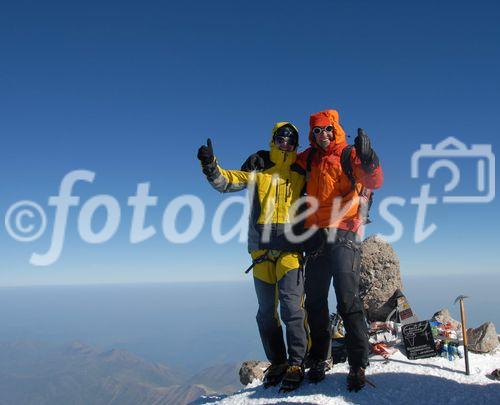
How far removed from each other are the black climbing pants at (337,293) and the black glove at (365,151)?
4.31ft

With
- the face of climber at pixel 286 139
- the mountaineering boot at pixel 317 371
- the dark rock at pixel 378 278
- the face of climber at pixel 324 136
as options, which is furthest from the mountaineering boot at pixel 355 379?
the dark rock at pixel 378 278

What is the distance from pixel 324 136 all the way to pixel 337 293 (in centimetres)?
301

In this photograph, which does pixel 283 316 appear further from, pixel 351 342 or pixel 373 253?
pixel 373 253

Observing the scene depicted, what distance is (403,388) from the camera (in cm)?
680

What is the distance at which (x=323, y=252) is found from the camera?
6.74 m

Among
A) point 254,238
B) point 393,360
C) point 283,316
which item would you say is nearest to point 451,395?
point 393,360

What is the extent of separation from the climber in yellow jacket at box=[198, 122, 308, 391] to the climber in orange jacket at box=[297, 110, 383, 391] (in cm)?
33

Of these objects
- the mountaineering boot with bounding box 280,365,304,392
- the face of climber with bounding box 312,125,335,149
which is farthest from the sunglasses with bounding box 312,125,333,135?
the mountaineering boot with bounding box 280,365,304,392

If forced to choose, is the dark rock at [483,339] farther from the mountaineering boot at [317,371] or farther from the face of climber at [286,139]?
the face of climber at [286,139]

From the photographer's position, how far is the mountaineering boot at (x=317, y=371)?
689 cm

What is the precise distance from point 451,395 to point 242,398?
390 cm

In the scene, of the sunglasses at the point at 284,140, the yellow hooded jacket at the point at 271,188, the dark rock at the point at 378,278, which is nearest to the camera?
the yellow hooded jacket at the point at 271,188

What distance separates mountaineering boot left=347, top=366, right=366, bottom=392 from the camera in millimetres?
6445

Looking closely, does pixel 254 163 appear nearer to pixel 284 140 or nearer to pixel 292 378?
pixel 284 140
